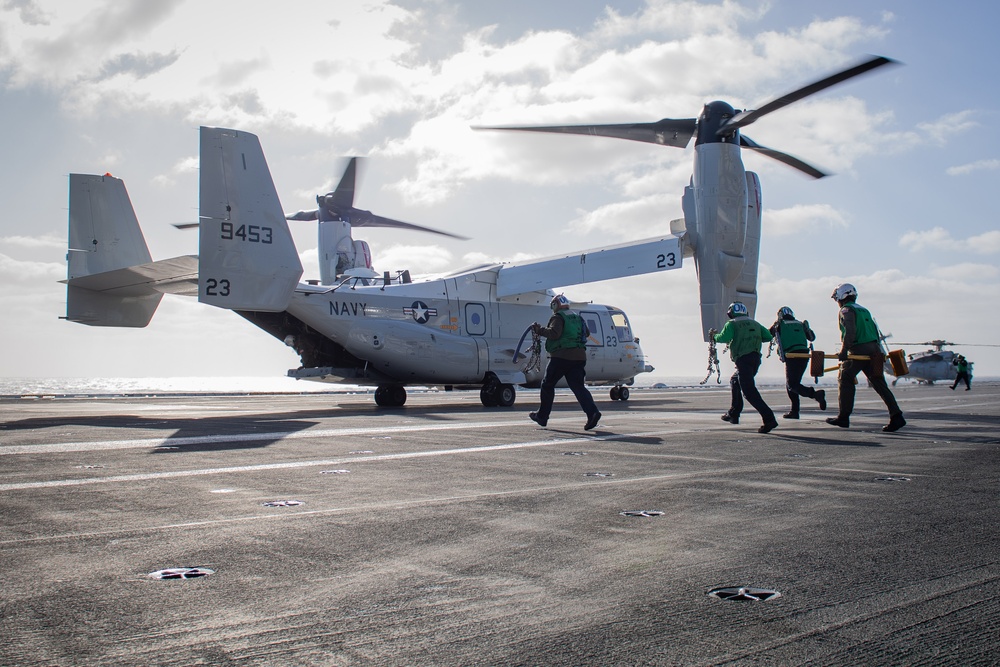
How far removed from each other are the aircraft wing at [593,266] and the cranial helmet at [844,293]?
29.8 ft

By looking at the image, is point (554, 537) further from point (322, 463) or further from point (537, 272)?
point (537, 272)

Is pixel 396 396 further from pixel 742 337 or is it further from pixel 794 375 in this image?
pixel 742 337

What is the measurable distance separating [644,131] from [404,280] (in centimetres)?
875

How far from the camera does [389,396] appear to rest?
21.0 m

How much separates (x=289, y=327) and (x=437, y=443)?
11.0 m

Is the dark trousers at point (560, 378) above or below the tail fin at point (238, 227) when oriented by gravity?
below

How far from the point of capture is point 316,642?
7.84ft

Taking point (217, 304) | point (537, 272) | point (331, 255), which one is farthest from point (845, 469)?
point (331, 255)

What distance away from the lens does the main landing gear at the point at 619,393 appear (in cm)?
2578

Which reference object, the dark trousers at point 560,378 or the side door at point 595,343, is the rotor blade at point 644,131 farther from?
the dark trousers at point 560,378

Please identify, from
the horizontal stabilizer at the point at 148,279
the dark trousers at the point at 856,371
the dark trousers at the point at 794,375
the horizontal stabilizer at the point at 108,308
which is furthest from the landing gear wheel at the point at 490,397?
the dark trousers at the point at 856,371

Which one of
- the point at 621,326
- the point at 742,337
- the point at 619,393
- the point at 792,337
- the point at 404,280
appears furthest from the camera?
the point at 619,393

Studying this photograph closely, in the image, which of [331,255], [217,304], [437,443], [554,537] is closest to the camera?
[554,537]

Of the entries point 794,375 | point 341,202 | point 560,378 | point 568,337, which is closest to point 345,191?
point 341,202
